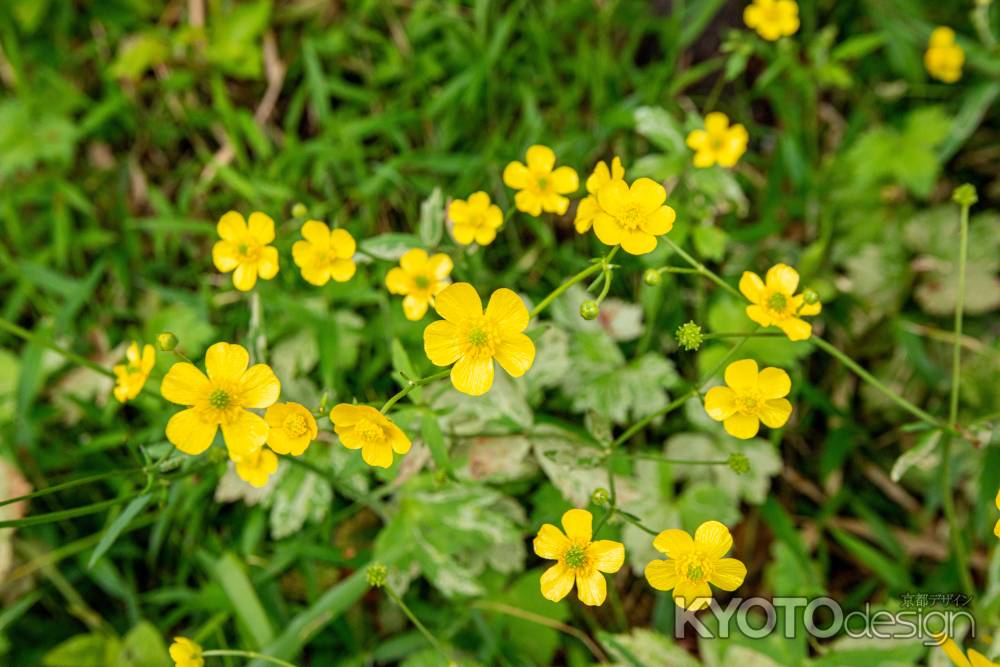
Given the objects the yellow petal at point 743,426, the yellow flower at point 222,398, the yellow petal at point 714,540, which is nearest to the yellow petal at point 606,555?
the yellow petal at point 714,540

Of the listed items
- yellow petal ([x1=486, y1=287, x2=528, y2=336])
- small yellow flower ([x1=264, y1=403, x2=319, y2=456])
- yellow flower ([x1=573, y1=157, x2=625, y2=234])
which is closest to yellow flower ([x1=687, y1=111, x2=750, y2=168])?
yellow flower ([x1=573, y1=157, x2=625, y2=234])

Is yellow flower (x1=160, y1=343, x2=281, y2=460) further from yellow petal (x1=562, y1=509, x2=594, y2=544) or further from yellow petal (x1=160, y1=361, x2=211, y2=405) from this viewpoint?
yellow petal (x1=562, y1=509, x2=594, y2=544)

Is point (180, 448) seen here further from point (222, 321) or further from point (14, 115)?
point (14, 115)

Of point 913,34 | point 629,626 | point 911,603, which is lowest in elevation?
point 629,626

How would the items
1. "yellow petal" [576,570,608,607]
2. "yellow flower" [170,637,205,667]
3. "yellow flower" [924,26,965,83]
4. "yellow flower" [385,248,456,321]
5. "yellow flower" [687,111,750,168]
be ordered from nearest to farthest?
"yellow petal" [576,570,608,607] < "yellow flower" [170,637,205,667] < "yellow flower" [385,248,456,321] < "yellow flower" [687,111,750,168] < "yellow flower" [924,26,965,83]

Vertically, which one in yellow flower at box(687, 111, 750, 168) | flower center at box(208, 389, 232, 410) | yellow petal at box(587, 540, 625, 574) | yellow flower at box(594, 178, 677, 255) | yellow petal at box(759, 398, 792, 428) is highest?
yellow flower at box(594, 178, 677, 255)

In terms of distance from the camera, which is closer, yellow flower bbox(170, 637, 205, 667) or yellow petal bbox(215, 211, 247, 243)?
yellow flower bbox(170, 637, 205, 667)

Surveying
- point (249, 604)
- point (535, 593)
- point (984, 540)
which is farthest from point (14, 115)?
point (984, 540)
